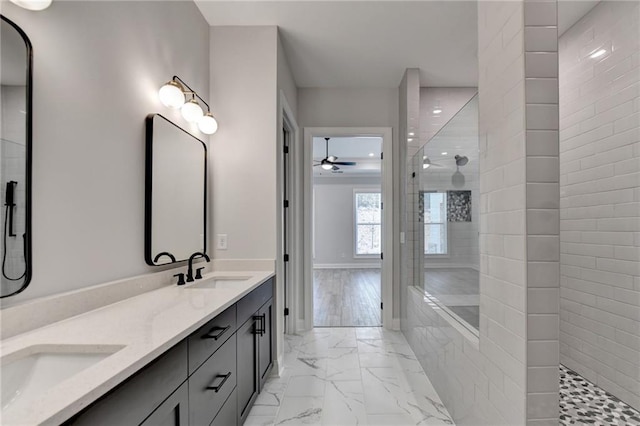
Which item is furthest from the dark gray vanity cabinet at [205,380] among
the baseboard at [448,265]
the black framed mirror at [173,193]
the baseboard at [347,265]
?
the baseboard at [347,265]

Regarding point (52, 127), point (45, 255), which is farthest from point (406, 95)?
point (45, 255)

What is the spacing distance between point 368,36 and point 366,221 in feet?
20.6

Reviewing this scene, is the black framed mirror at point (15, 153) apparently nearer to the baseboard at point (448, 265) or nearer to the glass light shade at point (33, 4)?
the glass light shade at point (33, 4)

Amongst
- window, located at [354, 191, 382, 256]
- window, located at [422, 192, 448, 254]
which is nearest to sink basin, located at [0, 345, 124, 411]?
window, located at [422, 192, 448, 254]

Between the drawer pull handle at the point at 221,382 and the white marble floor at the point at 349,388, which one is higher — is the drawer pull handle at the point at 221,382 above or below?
above

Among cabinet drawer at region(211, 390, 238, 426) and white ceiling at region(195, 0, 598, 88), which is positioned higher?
white ceiling at region(195, 0, 598, 88)

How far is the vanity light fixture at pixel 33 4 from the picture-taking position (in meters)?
1.03

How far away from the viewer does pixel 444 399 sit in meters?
2.05

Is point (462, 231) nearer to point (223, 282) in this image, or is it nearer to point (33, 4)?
point (223, 282)

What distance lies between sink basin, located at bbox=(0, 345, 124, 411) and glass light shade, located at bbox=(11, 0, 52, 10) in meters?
1.10

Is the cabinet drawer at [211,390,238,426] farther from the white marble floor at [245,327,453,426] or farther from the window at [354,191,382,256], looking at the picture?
the window at [354,191,382,256]

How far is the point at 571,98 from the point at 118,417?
3.33 metres

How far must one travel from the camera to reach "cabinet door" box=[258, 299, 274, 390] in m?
2.07

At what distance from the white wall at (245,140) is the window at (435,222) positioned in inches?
52.3
